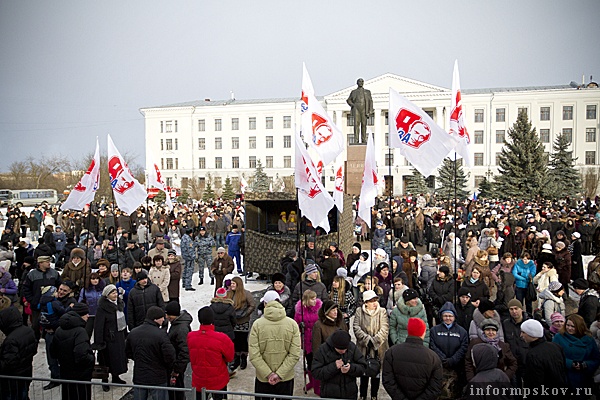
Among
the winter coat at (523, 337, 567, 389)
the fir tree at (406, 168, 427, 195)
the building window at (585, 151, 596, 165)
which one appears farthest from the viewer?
the building window at (585, 151, 596, 165)

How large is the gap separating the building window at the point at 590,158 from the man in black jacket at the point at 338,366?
6841 centimetres

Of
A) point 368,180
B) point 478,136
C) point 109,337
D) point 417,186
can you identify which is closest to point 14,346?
point 109,337

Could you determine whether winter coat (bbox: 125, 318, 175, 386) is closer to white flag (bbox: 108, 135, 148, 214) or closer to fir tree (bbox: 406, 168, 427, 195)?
white flag (bbox: 108, 135, 148, 214)

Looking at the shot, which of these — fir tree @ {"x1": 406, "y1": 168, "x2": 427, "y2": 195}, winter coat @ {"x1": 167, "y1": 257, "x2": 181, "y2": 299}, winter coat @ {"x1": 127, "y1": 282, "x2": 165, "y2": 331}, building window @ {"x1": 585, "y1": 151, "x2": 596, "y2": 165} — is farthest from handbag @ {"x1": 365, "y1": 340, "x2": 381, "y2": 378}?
building window @ {"x1": 585, "y1": 151, "x2": 596, "y2": 165}

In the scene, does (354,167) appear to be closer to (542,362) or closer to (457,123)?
(457,123)

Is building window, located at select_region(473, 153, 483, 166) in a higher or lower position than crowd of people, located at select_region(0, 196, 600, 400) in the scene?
higher

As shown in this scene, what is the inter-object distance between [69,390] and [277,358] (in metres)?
2.32

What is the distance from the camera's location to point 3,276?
788cm

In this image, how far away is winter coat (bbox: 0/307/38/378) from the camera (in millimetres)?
5090

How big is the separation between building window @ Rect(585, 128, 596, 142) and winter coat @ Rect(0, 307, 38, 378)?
70.1 metres

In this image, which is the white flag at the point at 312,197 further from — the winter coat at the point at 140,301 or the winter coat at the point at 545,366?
the winter coat at the point at 545,366

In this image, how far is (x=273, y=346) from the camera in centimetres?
493

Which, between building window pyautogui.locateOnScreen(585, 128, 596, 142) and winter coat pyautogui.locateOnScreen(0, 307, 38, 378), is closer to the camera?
winter coat pyautogui.locateOnScreen(0, 307, 38, 378)

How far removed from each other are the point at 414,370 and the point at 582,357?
192cm
